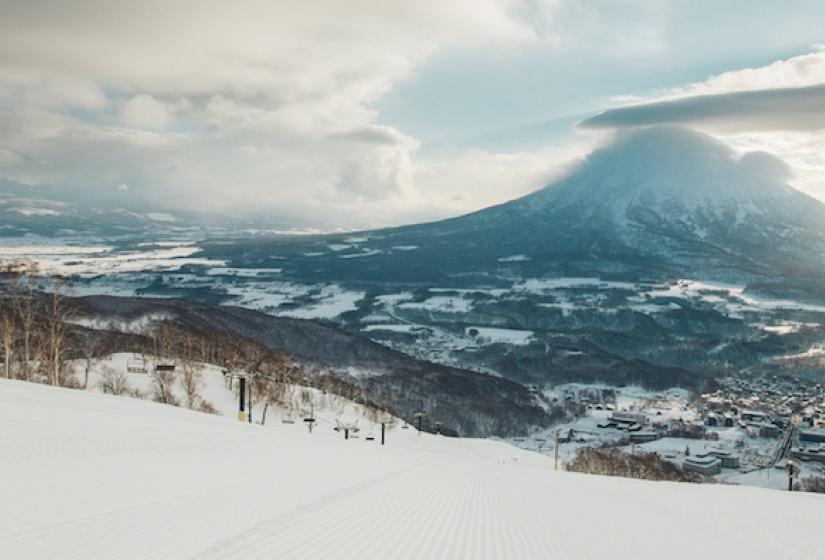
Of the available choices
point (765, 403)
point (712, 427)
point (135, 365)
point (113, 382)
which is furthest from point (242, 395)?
point (765, 403)

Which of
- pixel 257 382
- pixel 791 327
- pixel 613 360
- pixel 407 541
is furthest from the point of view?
pixel 791 327

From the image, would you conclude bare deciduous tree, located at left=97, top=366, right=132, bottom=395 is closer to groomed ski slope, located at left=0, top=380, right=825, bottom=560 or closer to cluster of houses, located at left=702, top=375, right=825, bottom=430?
groomed ski slope, located at left=0, top=380, right=825, bottom=560

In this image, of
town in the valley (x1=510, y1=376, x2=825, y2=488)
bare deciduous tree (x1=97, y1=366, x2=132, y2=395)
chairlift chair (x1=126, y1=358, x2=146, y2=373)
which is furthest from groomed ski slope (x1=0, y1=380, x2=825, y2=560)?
town in the valley (x1=510, y1=376, x2=825, y2=488)

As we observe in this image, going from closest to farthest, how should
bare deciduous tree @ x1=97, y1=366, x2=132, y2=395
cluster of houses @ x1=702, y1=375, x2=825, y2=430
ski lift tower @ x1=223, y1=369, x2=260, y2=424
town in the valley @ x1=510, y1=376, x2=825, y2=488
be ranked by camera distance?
ski lift tower @ x1=223, y1=369, x2=260, y2=424
bare deciduous tree @ x1=97, y1=366, x2=132, y2=395
town in the valley @ x1=510, y1=376, x2=825, y2=488
cluster of houses @ x1=702, y1=375, x2=825, y2=430

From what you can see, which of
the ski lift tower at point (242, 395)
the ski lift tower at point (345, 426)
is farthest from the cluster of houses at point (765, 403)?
the ski lift tower at point (242, 395)

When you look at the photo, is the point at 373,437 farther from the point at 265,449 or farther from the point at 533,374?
the point at 533,374

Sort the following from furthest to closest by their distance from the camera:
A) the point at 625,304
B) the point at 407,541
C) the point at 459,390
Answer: the point at 625,304, the point at 459,390, the point at 407,541

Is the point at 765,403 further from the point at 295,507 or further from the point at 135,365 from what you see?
the point at 295,507

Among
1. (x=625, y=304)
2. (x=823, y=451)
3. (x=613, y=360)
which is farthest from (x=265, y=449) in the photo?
(x=625, y=304)
